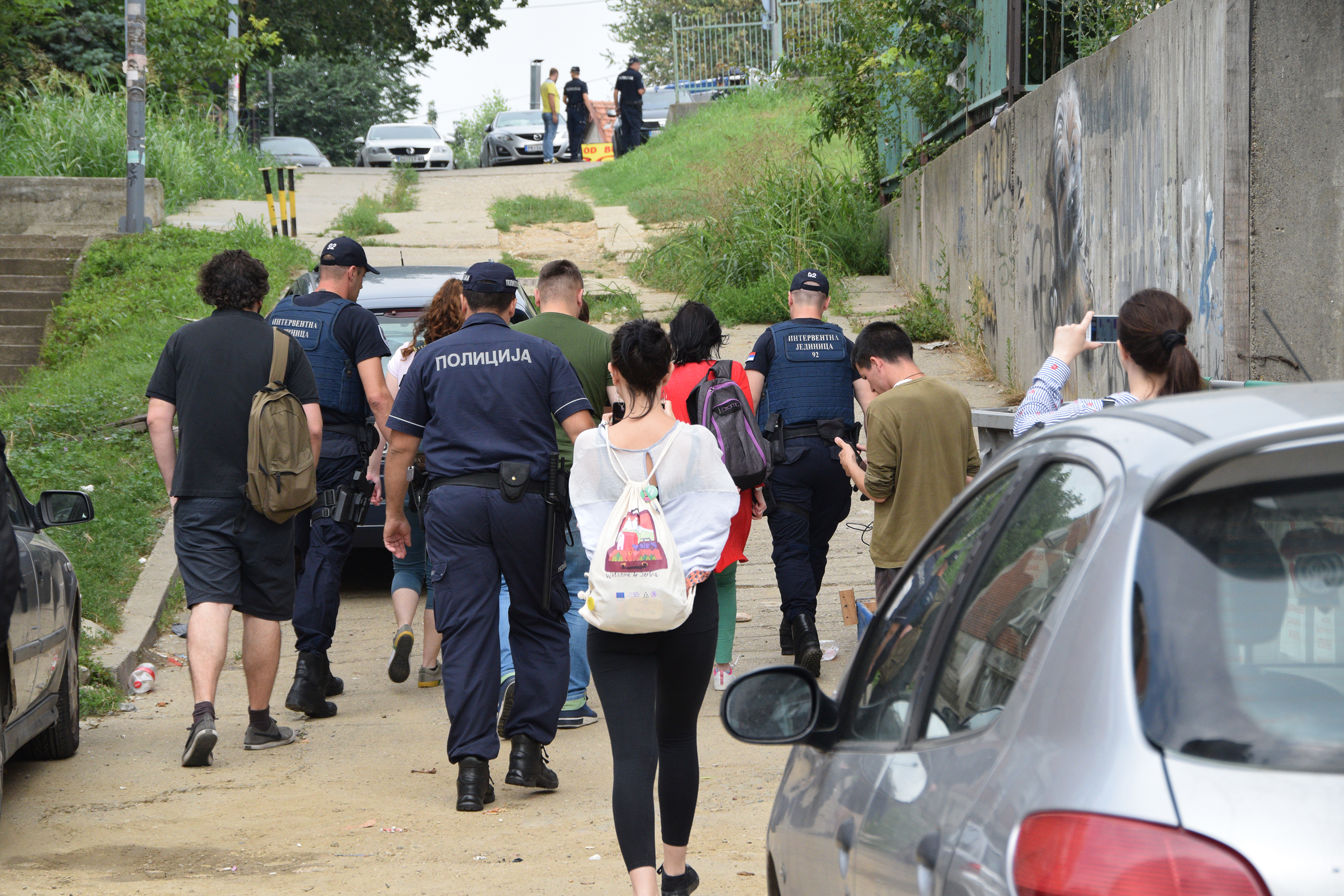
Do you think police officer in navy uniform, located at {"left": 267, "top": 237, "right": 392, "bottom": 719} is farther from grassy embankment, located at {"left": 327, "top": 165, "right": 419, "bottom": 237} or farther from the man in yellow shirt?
the man in yellow shirt

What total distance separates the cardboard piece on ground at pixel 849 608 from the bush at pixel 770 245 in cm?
713

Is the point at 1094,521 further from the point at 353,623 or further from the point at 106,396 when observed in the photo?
the point at 106,396

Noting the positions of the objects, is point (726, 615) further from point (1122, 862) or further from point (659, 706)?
point (1122, 862)

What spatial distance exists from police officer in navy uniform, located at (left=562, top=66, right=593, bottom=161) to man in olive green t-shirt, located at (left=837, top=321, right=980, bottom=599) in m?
25.6

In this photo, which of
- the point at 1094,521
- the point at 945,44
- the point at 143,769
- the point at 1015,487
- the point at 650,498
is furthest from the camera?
the point at 945,44

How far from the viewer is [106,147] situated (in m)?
18.2

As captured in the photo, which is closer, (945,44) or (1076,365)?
(1076,365)

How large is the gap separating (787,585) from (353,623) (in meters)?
2.97

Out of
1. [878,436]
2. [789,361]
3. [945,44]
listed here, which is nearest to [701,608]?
[878,436]

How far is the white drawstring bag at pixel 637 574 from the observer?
3.90m

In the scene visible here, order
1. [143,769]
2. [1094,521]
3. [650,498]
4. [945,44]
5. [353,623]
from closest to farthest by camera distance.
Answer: [1094,521] < [650,498] < [143,769] < [353,623] < [945,44]

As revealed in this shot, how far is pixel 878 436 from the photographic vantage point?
573 centimetres

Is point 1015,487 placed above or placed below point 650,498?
→ above

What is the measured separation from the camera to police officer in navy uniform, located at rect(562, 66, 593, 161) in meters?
30.4
